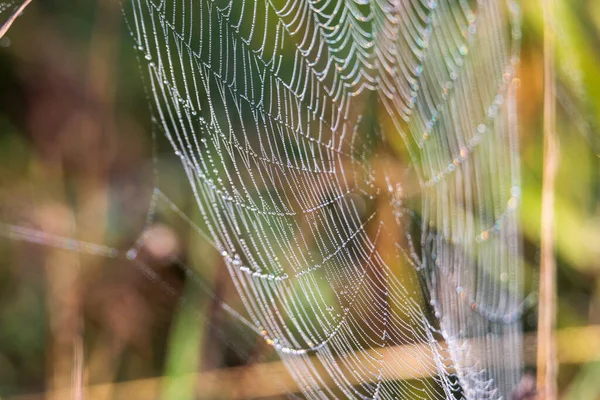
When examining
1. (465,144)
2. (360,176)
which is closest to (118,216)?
(360,176)

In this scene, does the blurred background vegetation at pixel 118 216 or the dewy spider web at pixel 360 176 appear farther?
the blurred background vegetation at pixel 118 216

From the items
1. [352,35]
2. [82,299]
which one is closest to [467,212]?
[352,35]

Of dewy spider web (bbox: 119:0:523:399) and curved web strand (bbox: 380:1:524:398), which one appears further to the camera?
curved web strand (bbox: 380:1:524:398)

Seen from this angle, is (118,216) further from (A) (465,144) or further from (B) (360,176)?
(A) (465,144)

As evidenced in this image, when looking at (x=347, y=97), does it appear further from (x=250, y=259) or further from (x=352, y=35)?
(x=250, y=259)

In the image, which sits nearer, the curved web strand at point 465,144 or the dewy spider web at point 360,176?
the dewy spider web at point 360,176
